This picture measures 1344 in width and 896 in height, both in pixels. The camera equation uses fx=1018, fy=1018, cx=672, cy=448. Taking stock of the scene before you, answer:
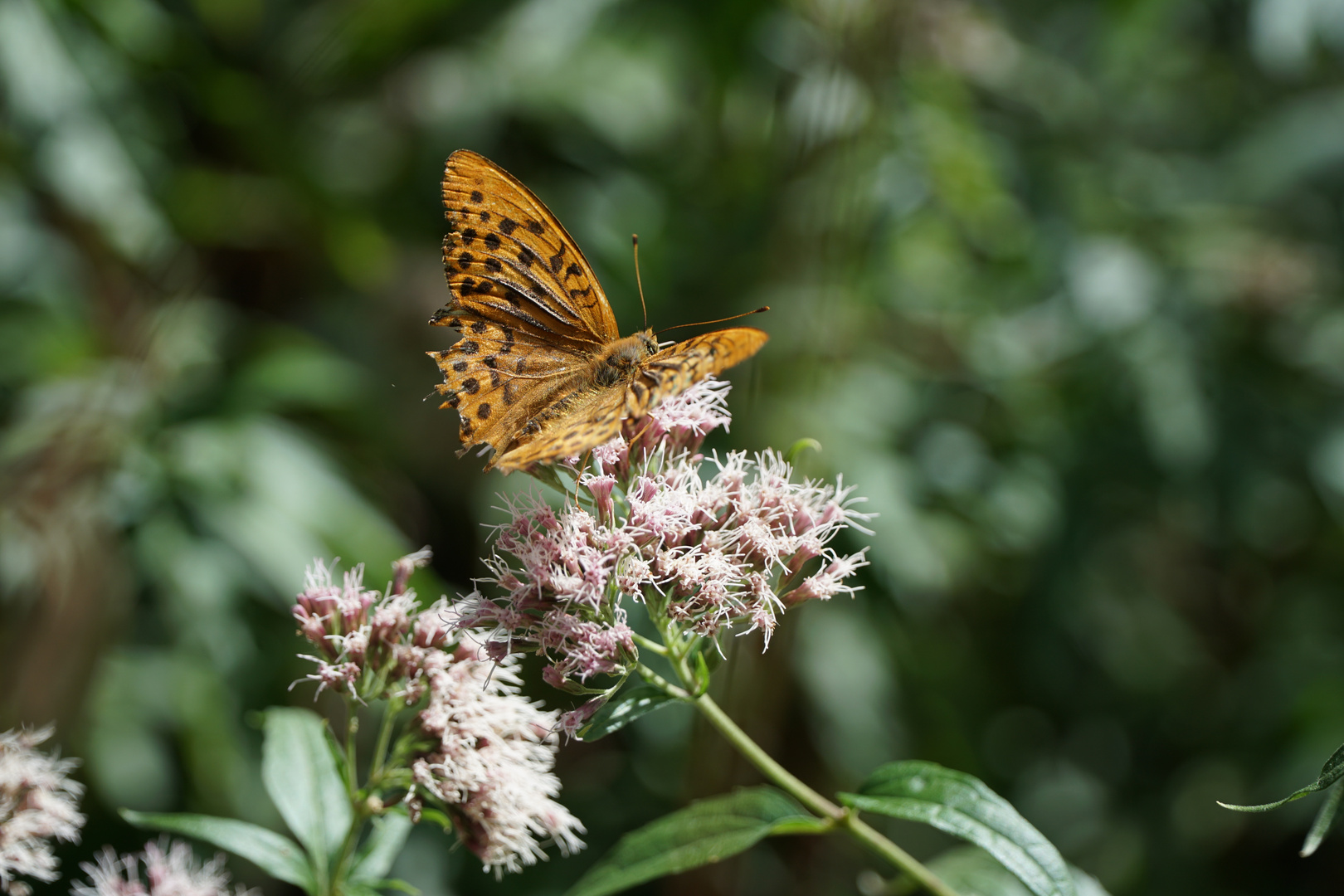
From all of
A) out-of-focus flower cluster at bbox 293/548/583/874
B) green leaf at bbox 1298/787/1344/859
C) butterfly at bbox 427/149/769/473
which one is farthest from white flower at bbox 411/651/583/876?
green leaf at bbox 1298/787/1344/859

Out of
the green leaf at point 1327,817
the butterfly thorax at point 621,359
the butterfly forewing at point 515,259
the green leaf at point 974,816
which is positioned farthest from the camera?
the butterfly thorax at point 621,359

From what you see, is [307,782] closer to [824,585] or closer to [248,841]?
[248,841]

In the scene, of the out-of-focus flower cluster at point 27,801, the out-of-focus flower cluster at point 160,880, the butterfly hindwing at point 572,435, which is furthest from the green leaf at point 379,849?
the butterfly hindwing at point 572,435

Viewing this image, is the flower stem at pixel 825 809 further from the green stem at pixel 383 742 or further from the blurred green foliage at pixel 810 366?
the blurred green foliage at pixel 810 366

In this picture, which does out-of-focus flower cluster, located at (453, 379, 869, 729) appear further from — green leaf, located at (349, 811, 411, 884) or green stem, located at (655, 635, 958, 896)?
Result: green leaf, located at (349, 811, 411, 884)

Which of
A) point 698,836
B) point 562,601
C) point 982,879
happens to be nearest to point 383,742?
point 562,601

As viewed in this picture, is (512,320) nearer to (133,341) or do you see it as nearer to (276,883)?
(133,341)
